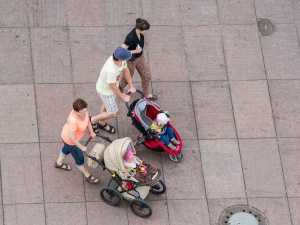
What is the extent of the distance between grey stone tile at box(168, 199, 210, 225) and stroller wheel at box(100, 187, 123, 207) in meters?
0.82

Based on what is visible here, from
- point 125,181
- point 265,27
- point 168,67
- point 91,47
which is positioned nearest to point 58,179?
point 125,181

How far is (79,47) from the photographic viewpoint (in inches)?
499

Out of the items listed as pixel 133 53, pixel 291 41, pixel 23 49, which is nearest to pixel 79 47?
pixel 23 49

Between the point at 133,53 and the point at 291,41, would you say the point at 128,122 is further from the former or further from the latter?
the point at 291,41

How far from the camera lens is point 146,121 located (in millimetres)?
11375

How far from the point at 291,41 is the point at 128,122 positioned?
3.48 meters

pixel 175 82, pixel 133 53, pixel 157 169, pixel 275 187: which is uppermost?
pixel 133 53

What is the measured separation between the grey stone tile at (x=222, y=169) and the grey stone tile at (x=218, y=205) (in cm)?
6

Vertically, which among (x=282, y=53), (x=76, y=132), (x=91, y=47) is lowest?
(x=76, y=132)

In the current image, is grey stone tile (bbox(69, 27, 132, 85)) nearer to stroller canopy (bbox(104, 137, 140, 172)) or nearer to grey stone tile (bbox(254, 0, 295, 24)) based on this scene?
stroller canopy (bbox(104, 137, 140, 172))

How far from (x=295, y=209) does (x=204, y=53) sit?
3.22 m

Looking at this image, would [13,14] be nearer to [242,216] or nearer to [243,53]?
[243,53]

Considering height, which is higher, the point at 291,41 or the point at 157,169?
the point at 291,41

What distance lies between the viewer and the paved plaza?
11281 millimetres
